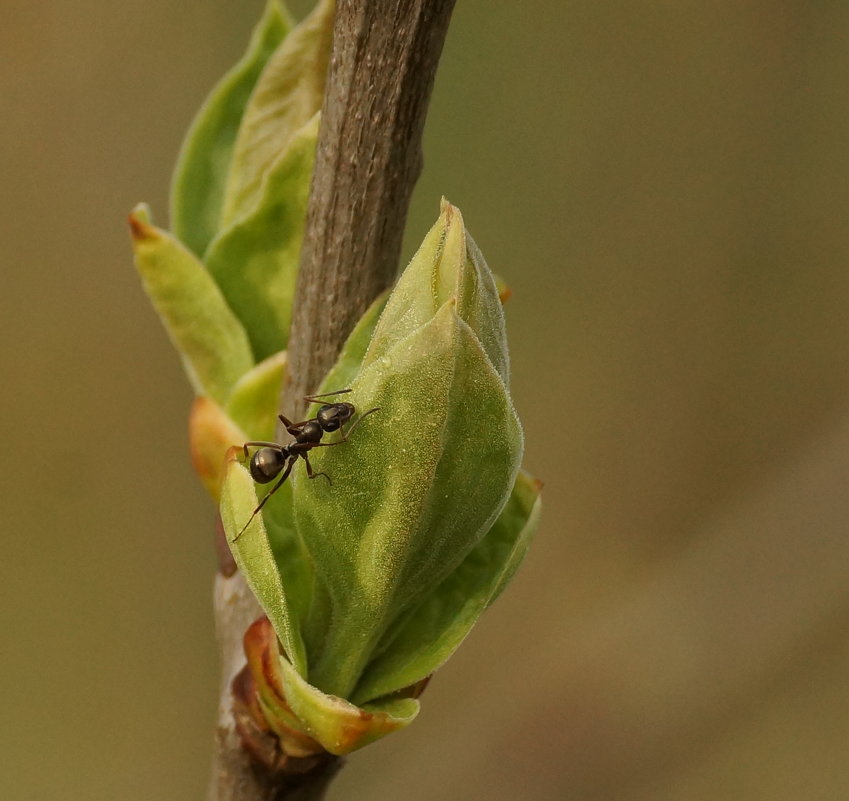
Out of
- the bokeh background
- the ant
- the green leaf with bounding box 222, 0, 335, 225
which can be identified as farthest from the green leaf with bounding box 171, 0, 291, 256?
the bokeh background

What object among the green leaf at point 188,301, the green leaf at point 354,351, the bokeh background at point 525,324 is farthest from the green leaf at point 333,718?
the bokeh background at point 525,324

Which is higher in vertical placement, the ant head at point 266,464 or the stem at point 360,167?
the stem at point 360,167

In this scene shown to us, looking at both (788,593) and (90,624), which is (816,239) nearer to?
(788,593)

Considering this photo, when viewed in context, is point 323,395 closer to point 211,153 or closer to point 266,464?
point 266,464

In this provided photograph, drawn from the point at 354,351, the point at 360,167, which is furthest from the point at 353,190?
the point at 354,351

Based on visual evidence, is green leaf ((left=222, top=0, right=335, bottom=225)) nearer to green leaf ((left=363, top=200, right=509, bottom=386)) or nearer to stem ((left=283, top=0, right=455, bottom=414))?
stem ((left=283, top=0, right=455, bottom=414))

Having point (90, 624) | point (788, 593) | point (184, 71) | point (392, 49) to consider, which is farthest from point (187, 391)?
point (392, 49)

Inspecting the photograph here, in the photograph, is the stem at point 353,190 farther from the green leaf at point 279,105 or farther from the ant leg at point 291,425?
the green leaf at point 279,105
